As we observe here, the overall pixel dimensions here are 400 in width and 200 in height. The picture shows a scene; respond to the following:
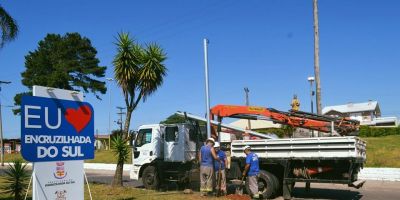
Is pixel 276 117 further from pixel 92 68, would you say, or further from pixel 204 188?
pixel 92 68

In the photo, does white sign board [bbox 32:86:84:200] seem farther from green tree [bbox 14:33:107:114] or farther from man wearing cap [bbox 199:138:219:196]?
green tree [bbox 14:33:107:114]

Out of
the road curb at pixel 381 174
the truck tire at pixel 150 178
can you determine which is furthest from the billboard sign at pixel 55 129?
the road curb at pixel 381 174

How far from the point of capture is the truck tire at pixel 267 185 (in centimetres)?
1452

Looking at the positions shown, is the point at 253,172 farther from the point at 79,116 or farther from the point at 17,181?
the point at 17,181

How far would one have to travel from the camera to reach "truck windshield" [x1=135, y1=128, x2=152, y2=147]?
712 inches

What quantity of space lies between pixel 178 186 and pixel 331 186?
5.97 m

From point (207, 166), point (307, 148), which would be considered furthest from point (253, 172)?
point (307, 148)

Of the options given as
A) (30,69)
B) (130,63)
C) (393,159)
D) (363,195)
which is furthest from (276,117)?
(30,69)

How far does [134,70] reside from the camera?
17.2 m

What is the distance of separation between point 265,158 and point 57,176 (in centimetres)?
765

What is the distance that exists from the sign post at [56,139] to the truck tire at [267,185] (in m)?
6.70

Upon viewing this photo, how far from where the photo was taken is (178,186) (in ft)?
58.8

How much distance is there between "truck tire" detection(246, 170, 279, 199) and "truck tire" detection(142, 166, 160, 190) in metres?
4.32

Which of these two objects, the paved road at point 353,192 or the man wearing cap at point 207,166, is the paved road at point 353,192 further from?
the man wearing cap at point 207,166
